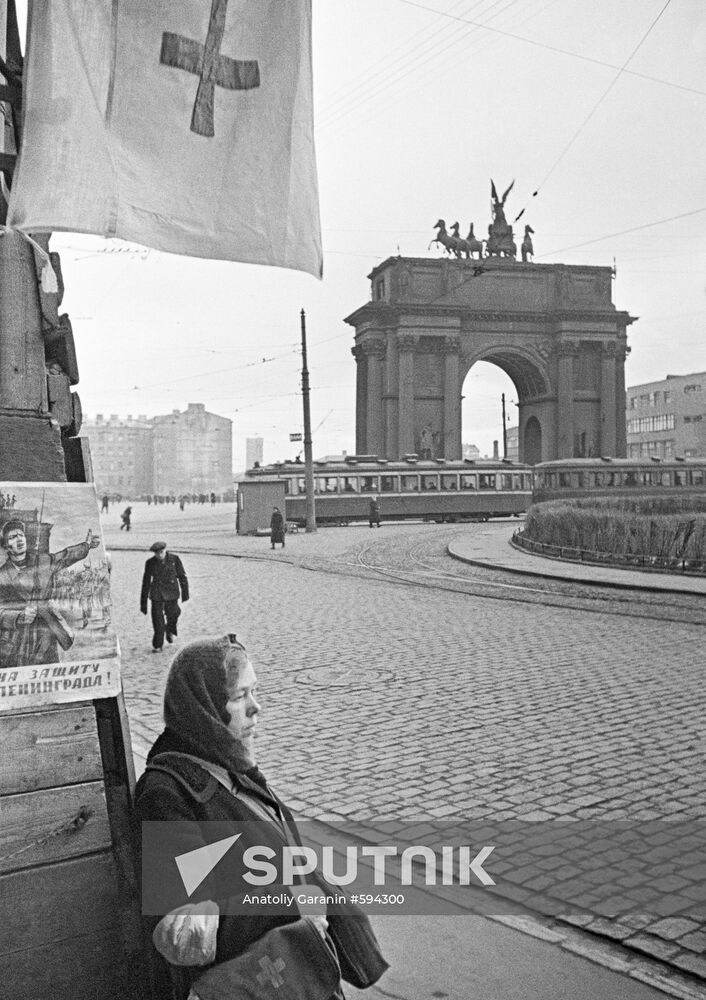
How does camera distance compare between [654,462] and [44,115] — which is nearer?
[44,115]

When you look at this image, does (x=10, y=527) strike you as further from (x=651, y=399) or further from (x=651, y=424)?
(x=651, y=399)

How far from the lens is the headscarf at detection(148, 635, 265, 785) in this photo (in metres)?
2.47

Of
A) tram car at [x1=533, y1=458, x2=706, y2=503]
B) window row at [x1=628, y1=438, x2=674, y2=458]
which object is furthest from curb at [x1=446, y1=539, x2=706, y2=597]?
window row at [x1=628, y1=438, x2=674, y2=458]

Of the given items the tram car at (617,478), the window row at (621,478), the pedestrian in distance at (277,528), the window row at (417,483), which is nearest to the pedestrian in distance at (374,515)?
the window row at (417,483)

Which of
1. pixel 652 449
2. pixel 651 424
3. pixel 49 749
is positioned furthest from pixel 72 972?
pixel 651 424

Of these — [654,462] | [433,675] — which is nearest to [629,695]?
[433,675]

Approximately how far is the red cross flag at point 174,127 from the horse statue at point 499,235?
56482mm

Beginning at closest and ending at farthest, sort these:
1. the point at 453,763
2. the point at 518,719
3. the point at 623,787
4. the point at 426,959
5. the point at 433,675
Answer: the point at 426,959, the point at 623,787, the point at 453,763, the point at 518,719, the point at 433,675

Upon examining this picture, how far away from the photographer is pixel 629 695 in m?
8.05

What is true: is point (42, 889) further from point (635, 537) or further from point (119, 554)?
point (119, 554)

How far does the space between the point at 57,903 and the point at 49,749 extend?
1.40ft

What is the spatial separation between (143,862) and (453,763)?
4124 millimetres

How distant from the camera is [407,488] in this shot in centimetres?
4575

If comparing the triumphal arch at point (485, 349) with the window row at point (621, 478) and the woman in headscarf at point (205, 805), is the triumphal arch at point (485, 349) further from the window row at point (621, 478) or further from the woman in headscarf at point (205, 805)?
the woman in headscarf at point (205, 805)
